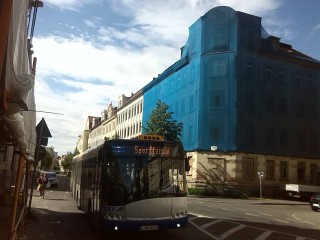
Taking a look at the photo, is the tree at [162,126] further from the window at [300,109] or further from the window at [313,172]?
the window at [313,172]

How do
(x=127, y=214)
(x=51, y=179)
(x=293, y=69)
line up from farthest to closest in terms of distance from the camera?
(x=293, y=69) → (x=51, y=179) → (x=127, y=214)

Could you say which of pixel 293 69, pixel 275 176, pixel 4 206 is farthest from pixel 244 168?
pixel 4 206

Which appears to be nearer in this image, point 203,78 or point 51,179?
point 51,179

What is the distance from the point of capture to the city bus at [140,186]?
11.4m

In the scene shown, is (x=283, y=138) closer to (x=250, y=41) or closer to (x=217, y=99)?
(x=217, y=99)

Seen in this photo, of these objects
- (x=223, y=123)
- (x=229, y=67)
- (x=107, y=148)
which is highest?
(x=229, y=67)

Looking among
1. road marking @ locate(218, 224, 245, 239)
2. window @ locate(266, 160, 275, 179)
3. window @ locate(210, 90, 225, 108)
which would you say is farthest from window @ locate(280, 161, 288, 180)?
road marking @ locate(218, 224, 245, 239)

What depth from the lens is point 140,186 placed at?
11.6 m

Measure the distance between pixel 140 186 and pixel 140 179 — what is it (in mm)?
194

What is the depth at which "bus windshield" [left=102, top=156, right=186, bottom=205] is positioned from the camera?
11508 millimetres

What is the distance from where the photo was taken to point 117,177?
1167cm

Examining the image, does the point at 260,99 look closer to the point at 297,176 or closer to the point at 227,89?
the point at 227,89

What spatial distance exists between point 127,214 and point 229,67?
38.7 meters

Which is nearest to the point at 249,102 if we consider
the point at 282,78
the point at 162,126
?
the point at 282,78
